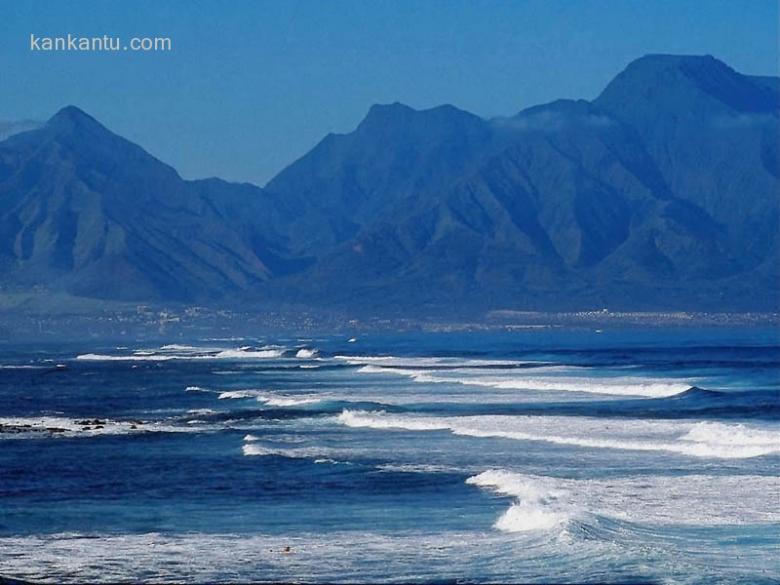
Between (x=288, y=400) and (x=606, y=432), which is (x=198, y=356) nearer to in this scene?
(x=288, y=400)

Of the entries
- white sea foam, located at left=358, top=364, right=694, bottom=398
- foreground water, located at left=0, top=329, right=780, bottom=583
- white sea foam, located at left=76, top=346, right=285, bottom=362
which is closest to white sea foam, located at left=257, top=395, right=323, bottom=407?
foreground water, located at left=0, top=329, right=780, bottom=583

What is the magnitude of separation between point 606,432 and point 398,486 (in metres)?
17.4

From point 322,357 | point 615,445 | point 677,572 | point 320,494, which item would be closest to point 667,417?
point 615,445

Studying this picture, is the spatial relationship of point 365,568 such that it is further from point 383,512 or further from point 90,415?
point 90,415

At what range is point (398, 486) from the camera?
42.7m

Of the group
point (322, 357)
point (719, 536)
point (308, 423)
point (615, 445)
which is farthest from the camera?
point (322, 357)

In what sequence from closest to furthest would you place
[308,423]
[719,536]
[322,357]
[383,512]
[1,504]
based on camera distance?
[719,536], [383,512], [1,504], [308,423], [322,357]

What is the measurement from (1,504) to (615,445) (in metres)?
20.8

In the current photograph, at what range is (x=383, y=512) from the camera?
125 ft

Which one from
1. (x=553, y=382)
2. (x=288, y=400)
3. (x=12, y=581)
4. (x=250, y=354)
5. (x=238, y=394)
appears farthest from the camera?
(x=250, y=354)

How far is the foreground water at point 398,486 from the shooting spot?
31.6 m

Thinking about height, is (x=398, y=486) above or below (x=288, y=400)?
below

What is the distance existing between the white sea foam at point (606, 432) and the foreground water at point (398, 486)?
139mm

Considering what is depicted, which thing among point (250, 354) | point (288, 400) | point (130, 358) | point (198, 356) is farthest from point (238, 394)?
point (250, 354)
